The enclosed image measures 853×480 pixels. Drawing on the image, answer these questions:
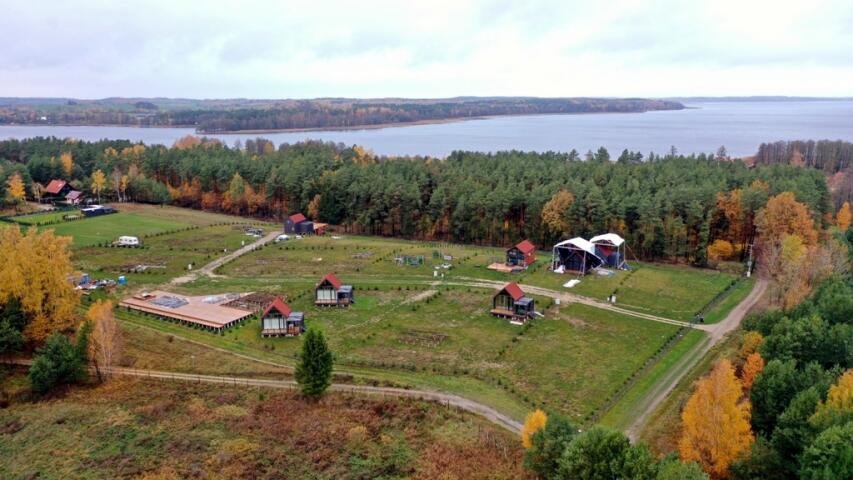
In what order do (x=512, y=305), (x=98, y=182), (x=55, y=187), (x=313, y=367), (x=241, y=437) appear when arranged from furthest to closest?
(x=55, y=187)
(x=98, y=182)
(x=512, y=305)
(x=313, y=367)
(x=241, y=437)

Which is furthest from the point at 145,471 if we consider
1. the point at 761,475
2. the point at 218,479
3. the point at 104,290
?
the point at 104,290

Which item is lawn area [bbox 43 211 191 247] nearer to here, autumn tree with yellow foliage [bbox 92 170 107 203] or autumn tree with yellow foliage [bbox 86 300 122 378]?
autumn tree with yellow foliage [bbox 92 170 107 203]

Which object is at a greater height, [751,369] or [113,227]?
[113,227]

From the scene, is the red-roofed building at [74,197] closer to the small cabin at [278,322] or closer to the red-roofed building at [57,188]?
the red-roofed building at [57,188]

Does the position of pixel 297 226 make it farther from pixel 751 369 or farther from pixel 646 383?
pixel 751 369

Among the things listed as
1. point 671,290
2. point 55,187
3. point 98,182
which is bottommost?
point 671,290

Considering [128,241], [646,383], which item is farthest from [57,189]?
[646,383]
